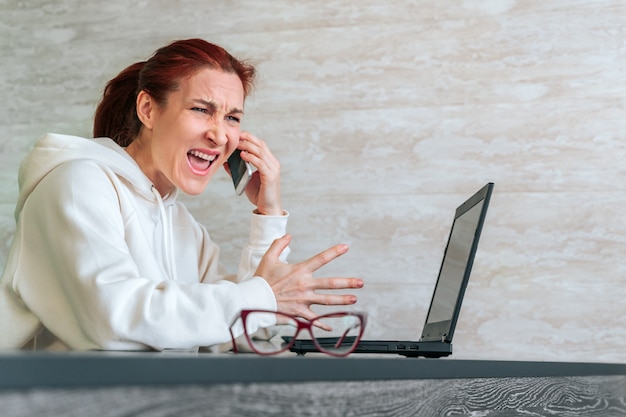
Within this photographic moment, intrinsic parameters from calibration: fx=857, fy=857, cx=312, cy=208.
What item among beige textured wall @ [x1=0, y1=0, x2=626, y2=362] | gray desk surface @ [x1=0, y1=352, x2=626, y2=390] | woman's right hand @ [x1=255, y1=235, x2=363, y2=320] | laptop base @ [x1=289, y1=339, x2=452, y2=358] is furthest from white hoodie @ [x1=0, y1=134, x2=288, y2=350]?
beige textured wall @ [x1=0, y1=0, x2=626, y2=362]

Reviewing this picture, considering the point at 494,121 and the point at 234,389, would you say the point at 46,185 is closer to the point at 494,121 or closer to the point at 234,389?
the point at 234,389

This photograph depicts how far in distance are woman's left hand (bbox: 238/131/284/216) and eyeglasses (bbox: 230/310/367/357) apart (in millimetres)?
307

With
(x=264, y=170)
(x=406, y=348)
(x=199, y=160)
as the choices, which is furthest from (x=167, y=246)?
(x=406, y=348)

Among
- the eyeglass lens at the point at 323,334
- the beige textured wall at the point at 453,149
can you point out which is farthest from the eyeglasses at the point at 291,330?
the beige textured wall at the point at 453,149

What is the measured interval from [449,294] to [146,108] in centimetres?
85

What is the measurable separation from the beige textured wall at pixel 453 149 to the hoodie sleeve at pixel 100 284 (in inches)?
39.5

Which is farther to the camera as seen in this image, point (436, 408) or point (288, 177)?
point (288, 177)

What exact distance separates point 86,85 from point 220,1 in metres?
0.54

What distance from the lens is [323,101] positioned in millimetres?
2676

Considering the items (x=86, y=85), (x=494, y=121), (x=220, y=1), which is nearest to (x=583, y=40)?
(x=494, y=121)

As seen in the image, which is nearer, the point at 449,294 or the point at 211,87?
the point at 449,294

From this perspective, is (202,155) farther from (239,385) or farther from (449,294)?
(239,385)

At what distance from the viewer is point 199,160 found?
2.01 m

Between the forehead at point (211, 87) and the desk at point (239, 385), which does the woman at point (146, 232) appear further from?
the desk at point (239, 385)
